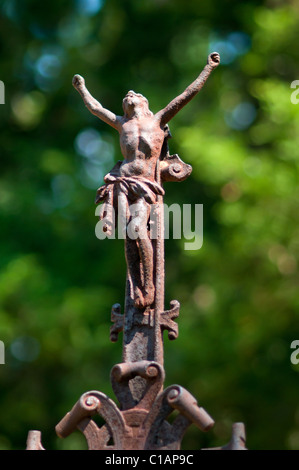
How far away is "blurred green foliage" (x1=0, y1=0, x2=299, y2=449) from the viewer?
9.74m

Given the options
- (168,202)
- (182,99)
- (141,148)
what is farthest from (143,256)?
(168,202)

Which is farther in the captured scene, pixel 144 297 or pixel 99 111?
pixel 99 111

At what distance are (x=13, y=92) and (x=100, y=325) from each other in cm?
356

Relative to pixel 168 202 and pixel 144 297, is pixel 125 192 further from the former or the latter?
pixel 168 202

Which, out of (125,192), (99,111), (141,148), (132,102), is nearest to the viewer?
(125,192)

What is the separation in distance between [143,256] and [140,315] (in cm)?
31

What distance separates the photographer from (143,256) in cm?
494

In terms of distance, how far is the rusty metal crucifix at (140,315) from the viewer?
4430 millimetres

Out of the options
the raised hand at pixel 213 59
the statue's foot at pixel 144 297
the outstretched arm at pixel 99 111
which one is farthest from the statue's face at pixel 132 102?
→ the statue's foot at pixel 144 297

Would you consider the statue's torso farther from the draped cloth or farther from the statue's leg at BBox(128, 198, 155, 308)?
the statue's leg at BBox(128, 198, 155, 308)

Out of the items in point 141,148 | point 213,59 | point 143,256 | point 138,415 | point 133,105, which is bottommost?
point 138,415

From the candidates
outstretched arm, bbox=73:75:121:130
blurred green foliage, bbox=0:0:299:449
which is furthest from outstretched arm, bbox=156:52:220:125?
blurred green foliage, bbox=0:0:299:449

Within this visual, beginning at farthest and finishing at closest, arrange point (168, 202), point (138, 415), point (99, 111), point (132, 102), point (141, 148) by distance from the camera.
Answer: point (168, 202) → point (99, 111) → point (132, 102) → point (141, 148) → point (138, 415)

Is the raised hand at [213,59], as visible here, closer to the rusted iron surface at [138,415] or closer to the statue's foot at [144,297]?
the statue's foot at [144,297]
